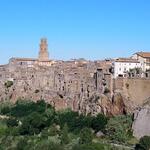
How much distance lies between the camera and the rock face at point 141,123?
4866 cm

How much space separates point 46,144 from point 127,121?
32.7ft

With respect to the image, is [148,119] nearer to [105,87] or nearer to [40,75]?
[105,87]

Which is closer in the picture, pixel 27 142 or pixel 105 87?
pixel 27 142

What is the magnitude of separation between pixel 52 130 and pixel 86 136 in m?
5.49

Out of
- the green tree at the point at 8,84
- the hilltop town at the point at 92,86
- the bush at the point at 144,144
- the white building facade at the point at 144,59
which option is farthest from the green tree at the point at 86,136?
the green tree at the point at 8,84

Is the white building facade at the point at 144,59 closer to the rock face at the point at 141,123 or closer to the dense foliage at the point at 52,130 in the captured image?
the dense foliage at the point at 52,130

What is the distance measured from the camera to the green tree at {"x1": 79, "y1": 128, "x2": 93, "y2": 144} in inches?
1793

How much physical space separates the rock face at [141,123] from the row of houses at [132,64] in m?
15.4

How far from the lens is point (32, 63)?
92188mm

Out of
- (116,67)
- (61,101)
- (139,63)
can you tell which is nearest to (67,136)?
(61,101)

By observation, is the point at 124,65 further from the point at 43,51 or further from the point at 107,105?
the point at 43,51

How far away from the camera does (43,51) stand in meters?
95.9

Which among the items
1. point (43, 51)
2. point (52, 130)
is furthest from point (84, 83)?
point (43, 51)

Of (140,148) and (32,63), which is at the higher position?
(32,63)
